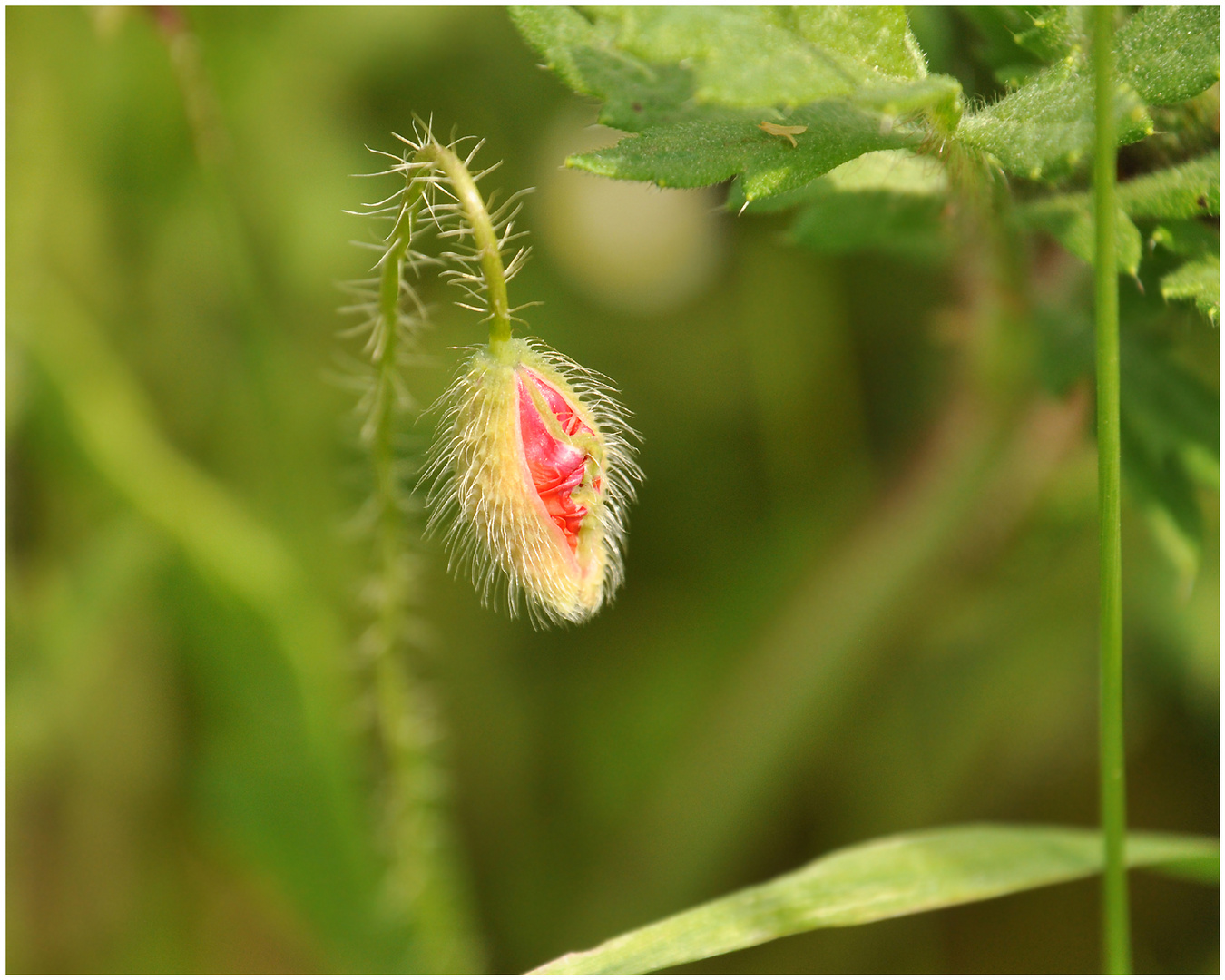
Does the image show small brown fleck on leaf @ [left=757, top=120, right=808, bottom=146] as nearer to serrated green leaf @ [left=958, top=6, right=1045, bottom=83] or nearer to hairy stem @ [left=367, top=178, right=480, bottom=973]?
serrated green leaf @ [left=958, top=6, right=1045, bottom=83]

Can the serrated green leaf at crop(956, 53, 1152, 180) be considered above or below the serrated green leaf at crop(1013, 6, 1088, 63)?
below

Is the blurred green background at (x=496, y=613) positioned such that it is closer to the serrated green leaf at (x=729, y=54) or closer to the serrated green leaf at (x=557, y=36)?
the serrated green leaf at (x=557, y=36)

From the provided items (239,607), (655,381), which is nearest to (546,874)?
(239,607)

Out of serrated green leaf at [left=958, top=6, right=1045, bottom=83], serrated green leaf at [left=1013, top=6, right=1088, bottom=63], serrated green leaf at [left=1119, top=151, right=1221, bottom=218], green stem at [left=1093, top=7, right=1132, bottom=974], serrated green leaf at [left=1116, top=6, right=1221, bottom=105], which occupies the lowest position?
green stem at [left=1093, top=7, right=1132, bottom=974]

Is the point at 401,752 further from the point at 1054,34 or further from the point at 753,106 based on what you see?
the point at 1054,34

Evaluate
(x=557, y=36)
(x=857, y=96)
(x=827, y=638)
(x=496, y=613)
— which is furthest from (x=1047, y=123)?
(x=496, y=613)

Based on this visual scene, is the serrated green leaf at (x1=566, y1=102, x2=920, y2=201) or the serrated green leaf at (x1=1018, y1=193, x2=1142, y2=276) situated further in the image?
the serrated green leaf at (x1=1018, y1=193, x2=1142, y2=276)

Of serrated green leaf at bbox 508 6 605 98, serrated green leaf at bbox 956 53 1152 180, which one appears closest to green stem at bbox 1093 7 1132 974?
serrated green leaf at bbox 956 53 1152 180
